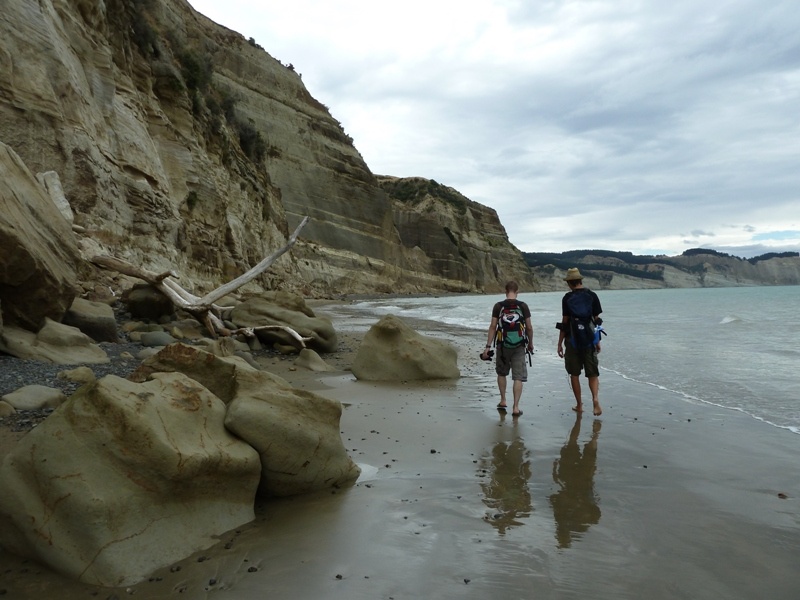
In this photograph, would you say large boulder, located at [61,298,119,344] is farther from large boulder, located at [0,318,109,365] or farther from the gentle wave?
the gentle wave

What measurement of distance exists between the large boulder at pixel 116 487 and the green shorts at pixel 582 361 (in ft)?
14.7

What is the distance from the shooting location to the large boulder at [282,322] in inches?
405

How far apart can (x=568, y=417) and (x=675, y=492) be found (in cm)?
234

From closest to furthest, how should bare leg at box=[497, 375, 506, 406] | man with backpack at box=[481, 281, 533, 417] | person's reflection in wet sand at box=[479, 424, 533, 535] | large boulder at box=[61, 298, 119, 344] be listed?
person's reflection in wet sand at box=[479, 424, 533, 535], bare leg at box=[497, 375, 506, 406], man with backpack at box=[481, 281, 533, 417], large boulder at box=[61, 298, 119, 344]

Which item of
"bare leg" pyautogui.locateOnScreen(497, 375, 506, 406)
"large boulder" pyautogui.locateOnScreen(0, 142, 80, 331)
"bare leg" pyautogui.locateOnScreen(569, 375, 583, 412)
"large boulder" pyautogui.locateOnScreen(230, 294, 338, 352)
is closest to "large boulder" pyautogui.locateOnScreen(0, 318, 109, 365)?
"large boulder" pyautogui.locateOnScreen(0, 142, 80, 331)

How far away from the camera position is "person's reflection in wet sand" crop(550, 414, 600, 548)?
3216mm

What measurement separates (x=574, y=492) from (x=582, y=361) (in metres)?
3.06

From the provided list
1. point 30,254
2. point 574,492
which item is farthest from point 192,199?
point 574,492

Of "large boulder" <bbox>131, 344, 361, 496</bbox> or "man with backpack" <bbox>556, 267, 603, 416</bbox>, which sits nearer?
"large boulder" <bbox>131, 344, 361, 496</bbox>

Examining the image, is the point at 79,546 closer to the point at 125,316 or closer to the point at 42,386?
the point at 42,386

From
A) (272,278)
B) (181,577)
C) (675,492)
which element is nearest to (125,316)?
(181,577)

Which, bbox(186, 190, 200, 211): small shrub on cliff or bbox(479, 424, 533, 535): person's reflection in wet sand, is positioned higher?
bbox(186, 190, 200, 211): small shrub on cliff

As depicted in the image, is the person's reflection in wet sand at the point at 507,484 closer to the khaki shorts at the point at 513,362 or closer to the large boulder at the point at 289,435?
the large boulder at the point at 289,435

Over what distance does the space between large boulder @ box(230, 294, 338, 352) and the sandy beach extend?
4.85 meters
